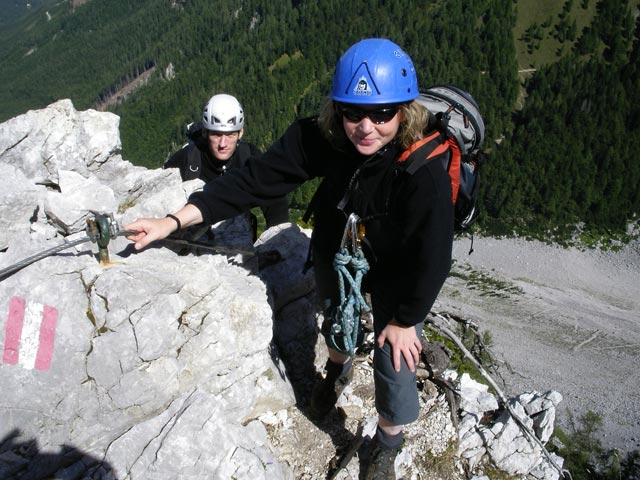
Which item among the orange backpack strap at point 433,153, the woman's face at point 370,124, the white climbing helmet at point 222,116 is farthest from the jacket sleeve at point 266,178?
the white climbing helmet at point 222,116

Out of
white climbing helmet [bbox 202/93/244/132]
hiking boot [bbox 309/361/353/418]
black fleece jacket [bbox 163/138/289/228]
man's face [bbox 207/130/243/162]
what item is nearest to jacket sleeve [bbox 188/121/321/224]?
hiking boot [bbox 309/361/353/418]

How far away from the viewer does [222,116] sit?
770cm

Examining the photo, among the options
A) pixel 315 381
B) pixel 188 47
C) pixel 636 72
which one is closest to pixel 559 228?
pixel 636 72

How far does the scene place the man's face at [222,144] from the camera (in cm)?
739

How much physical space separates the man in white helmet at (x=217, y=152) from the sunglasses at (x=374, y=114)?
373cm

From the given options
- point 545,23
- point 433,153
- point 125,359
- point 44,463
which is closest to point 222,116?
point 125,359

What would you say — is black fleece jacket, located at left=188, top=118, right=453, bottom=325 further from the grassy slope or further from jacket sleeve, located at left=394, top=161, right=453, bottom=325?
the grassy slope

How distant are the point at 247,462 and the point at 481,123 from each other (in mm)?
4007

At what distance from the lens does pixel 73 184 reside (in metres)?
5.57

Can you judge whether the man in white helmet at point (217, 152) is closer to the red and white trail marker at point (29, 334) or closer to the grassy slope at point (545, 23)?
the red and white trail marker at point (29, 334)

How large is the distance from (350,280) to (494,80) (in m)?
111

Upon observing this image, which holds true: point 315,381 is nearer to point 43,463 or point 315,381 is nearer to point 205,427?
point 205,427

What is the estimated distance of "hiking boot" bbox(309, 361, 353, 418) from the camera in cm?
538

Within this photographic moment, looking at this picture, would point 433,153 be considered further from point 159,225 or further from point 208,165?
point 208,165
